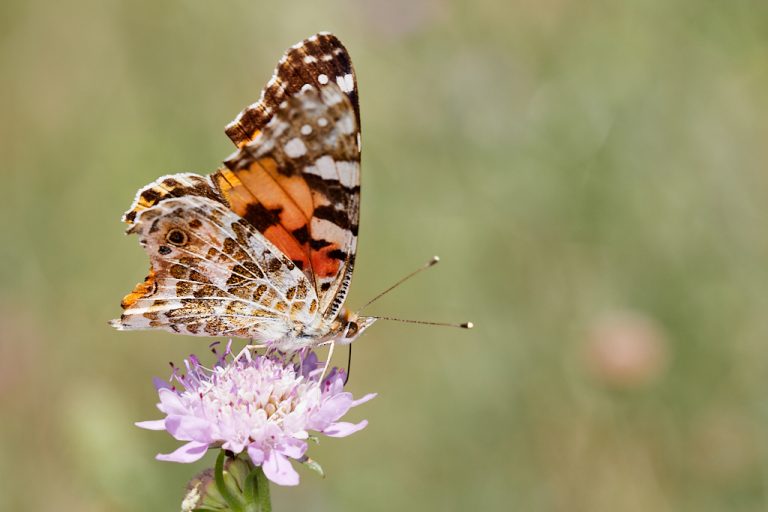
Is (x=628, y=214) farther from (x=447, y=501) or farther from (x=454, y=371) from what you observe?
(x=447, y=501)

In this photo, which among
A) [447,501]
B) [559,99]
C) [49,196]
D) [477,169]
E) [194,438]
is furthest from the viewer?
[49,196]

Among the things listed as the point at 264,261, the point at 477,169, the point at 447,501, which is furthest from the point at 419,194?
the point at 264,261

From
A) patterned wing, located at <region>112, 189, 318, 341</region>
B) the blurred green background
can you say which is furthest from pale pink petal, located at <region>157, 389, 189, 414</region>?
the blurred green background

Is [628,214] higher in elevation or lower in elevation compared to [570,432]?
higher

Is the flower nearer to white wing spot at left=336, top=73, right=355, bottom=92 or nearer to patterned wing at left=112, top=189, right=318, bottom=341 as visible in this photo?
patterned wing at left=112, top=189, right=318, bottom=341

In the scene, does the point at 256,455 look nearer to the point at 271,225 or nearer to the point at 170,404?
the point at 170,404

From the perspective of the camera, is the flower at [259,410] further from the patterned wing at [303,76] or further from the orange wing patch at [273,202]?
the patterned wing at [303,76]
